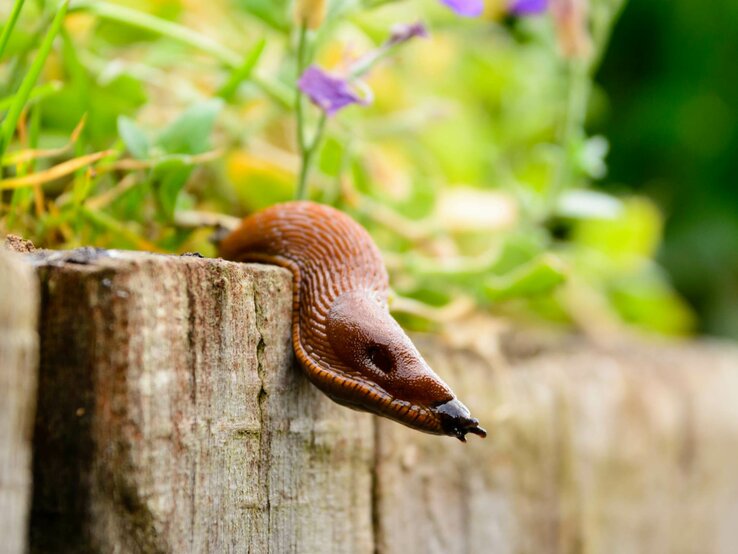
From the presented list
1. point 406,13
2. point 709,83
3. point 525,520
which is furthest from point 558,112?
point 525,520

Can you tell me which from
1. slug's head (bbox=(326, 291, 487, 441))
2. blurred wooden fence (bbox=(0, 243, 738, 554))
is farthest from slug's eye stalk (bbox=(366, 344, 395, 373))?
blurred wooden fence (bbox=(0, 243, 738, 554))

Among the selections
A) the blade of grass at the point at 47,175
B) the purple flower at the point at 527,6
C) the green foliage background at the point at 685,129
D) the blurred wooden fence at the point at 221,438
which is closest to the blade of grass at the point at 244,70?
the blade of grass at the point at 47,175

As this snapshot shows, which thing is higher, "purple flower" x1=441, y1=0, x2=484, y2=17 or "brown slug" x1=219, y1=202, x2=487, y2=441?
"purple flower" x1=441, y1=0, x2=484, y2=17

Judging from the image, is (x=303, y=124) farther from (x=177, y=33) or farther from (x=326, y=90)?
(x=177, y=33)

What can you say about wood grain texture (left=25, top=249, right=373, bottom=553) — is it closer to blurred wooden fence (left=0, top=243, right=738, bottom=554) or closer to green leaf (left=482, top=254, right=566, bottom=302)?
blurred wooden fence (left=0, top=243, right=738, bottom=554)

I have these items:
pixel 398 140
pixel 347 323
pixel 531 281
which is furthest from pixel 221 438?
pixel 398 140

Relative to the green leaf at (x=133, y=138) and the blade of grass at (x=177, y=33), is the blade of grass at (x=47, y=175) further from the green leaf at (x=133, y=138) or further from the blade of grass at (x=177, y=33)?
the blade of grass at (x=177, y=33)
